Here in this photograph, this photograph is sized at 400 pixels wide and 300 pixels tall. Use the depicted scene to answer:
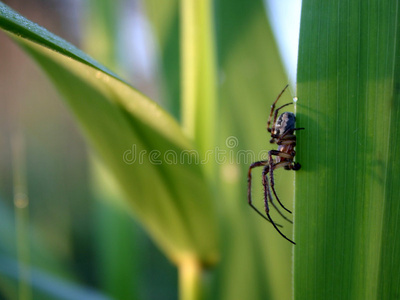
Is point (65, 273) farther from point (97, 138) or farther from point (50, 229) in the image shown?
point (97, 138)

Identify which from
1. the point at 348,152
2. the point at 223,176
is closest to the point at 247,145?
the point at 223,176

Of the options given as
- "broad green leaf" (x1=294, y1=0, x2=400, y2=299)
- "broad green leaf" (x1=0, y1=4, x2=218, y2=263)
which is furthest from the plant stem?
"broad green leaf" (x1=294, y1=0, x2=400, y2=299)

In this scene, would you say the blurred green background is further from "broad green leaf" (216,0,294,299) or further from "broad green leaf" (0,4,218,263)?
"broad green leaf" (0,4,218,263)

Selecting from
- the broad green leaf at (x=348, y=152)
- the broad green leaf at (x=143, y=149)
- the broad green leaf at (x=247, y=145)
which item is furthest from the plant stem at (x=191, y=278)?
the broad green leaf at (x=348, y=152)

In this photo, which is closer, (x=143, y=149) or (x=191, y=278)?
(x=143, y=149)

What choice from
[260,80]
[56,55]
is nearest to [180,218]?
[56,55]

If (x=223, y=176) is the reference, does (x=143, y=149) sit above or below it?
above

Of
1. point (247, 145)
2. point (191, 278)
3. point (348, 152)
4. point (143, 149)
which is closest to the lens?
point (348, 152)

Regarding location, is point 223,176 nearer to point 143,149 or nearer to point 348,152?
point 143,149
